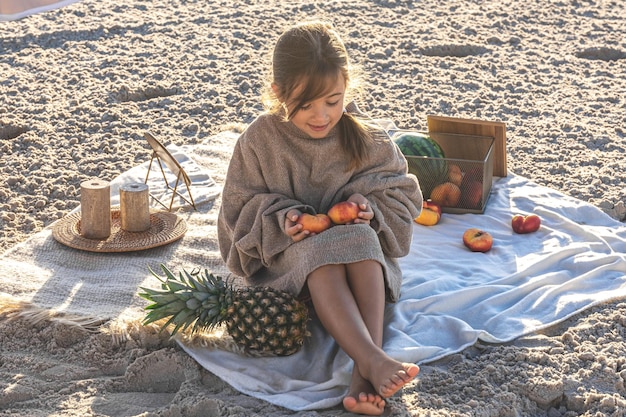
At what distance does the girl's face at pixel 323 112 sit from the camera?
344 centimetres

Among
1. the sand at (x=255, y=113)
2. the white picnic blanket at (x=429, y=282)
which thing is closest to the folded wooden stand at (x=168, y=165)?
the white picnic blanket at (x=429, y=282)

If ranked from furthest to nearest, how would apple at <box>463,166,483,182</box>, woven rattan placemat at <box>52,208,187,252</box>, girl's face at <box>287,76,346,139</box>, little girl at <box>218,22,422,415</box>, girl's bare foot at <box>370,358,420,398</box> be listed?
apple at <box>463,166,483,182</box>
woven rattan placemat at <box>52,208,187,252</box>
girl's face at <box>287,76,346,139</box>
little girl at <box>218,22,422,415</box>
girl's bare foot at <box>370,358,420,398</box>

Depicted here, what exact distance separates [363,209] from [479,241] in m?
1.18

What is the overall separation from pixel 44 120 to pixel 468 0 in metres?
5.13

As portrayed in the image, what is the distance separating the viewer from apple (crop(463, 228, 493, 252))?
177 inches

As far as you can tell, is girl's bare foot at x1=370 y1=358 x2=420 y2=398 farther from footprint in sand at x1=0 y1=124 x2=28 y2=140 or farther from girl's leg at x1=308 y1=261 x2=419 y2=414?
footprint in sand at x1=0 y1=124 x2=28 y2=140

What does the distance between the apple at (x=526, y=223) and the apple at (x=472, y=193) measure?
0.86 ft

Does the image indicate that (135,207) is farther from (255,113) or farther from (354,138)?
(255,113)

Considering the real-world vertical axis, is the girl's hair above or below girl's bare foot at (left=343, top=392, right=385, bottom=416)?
above

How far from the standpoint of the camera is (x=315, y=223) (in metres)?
3.47

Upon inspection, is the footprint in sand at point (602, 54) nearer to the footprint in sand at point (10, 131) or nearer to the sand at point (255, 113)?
the sand at point (255, 113)

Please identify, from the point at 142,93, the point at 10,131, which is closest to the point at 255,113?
the point at 142,93

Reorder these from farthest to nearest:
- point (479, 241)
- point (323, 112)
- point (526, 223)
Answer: point (526, 223) → point (479, 241) → point (323, 112)

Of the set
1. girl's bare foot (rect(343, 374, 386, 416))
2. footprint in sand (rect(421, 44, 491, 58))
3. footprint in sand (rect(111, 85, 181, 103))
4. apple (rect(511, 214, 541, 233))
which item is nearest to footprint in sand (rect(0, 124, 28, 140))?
footprint in sand (rect(111, 85, 181, 103))
